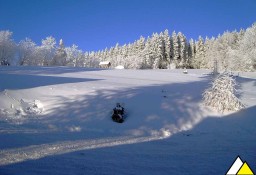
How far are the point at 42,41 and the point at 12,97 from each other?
6675cm

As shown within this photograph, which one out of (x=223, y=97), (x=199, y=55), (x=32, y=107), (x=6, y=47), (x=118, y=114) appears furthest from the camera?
(x=199, y=55)

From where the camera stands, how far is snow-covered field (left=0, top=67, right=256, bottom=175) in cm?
653

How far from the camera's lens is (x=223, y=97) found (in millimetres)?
14938

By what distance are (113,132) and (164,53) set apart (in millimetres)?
81025

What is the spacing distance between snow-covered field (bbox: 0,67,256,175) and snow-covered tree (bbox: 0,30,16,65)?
51565mm

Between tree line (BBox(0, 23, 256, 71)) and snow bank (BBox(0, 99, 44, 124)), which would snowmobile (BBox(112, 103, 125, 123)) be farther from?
tree line (BBox(0, 23, 256, 71))

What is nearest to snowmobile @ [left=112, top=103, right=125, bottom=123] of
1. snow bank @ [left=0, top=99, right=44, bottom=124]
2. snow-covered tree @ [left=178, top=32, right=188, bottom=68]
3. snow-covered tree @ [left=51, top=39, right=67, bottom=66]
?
snow bank @ [left=0, top=99, right=44, bottom=124]

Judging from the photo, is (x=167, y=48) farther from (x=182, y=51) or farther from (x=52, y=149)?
(x=52, y=149)

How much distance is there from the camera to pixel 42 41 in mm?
76812

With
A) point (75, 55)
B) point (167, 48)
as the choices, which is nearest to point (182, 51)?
point (167, 48)

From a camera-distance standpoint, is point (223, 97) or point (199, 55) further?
point (199, 55)

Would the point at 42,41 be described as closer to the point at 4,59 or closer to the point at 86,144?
the point at 4,59

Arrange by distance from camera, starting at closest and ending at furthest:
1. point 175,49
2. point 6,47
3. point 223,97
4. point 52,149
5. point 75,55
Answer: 1. point 52,149
2. point 223,97
3. point 6,47
4. point 175,49
5. point 75,55

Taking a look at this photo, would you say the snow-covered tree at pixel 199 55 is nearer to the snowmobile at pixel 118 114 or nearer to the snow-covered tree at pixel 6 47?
the snow-covered tree at pixel 6 47
